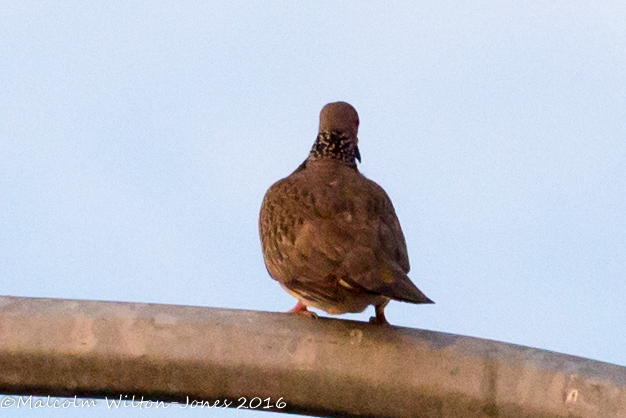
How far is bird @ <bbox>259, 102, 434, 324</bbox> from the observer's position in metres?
4.43

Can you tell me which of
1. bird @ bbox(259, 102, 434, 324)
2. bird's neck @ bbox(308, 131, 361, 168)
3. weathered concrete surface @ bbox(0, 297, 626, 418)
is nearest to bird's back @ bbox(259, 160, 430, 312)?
bird @ bbox(259, 102, 434, 324)

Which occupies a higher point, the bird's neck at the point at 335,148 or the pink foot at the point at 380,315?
the bird's neck at the point at 335,148

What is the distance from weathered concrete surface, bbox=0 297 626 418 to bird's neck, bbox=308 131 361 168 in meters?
2.71

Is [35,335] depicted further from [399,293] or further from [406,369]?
[399,293]

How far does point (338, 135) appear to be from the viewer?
596 centimetres

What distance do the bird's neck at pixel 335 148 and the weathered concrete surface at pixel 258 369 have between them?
2.71 m

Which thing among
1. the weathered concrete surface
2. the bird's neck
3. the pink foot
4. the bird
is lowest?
the weathered concrete surface

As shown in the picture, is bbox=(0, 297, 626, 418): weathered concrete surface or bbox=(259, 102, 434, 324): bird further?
bbox=(259, 102, 434, 324): bird

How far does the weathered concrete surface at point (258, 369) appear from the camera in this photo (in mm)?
3084

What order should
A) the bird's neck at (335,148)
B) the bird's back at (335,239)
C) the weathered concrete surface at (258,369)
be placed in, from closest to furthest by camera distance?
1. the weathered concrete surface at (258,369)
2. the bird's back at (335,239)
3. the bird's neck at (335,148)

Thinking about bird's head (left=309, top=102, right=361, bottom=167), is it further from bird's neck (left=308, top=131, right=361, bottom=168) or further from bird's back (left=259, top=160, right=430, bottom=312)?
bird's back (left=259, top=160, right=430, bottom=312)

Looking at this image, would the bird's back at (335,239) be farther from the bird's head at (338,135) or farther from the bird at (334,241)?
Answer: the bird's head at (338,135)

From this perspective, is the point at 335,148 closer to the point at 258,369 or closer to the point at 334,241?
the point at 334,241

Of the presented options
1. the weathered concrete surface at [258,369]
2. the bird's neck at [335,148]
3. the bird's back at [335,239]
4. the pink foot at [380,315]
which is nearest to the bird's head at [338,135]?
the bird's neck at [335,148]
